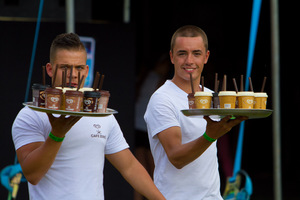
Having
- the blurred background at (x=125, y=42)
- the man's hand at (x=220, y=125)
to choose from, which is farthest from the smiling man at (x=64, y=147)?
the blurred background at (x=125, y=42)

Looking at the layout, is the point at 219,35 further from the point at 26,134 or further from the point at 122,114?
the point at 26,134

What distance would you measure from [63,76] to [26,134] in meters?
0.31

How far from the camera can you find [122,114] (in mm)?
5770

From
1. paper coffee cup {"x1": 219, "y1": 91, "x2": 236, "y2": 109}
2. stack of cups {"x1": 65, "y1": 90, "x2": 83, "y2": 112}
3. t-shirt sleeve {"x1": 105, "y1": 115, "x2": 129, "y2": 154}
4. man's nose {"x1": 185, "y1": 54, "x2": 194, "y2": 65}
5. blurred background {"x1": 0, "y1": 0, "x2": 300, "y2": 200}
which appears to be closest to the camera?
stack of cups {"x1": 65, "y1": 90, "x2": 83, "y2": 112}

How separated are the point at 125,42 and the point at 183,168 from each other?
2.91m

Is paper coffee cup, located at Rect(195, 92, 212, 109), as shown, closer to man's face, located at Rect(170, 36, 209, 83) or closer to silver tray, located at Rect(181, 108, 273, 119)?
silver tray, located at Rect(181, 108, 273, 119)

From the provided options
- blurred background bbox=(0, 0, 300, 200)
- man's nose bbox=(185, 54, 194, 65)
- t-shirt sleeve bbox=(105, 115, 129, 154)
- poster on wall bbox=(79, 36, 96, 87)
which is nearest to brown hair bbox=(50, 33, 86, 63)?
t-shirt sleeve bbox=(105, 115, 129, 154)

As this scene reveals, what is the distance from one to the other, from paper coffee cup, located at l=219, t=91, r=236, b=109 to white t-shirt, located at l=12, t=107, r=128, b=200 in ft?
2.01

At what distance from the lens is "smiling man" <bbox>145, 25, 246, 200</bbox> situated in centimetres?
294

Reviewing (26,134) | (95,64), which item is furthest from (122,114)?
(26,134)

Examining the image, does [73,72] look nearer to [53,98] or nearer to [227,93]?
[53,98]

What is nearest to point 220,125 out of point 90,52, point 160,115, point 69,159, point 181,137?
point 181,137

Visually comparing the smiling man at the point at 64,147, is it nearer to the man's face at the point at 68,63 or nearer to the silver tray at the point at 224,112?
the man's face at the point at 68,63

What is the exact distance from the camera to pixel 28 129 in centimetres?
260
